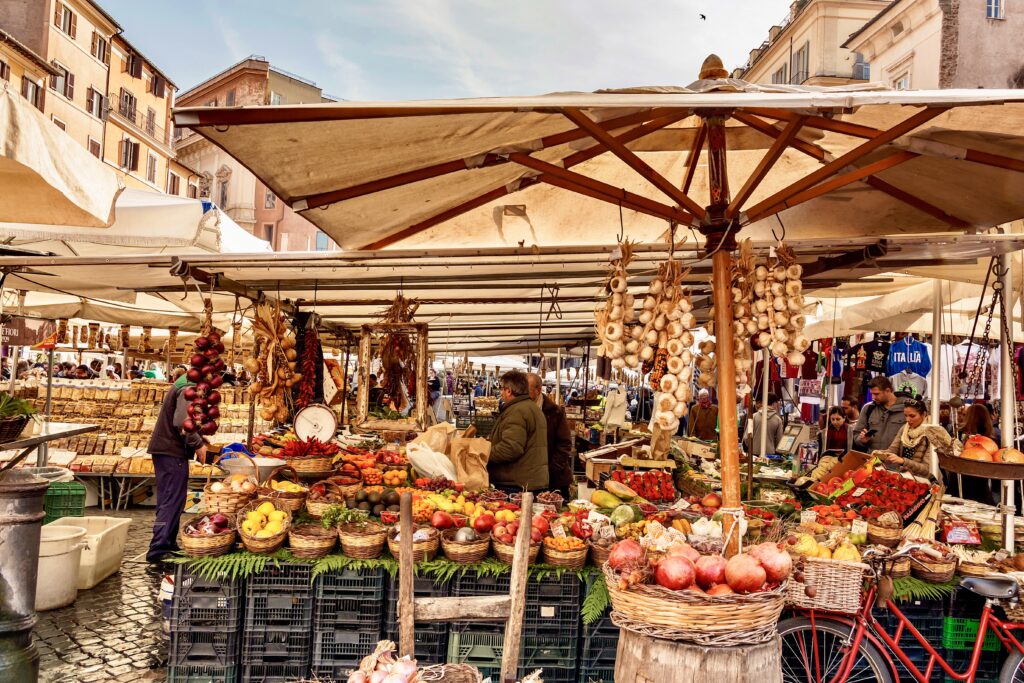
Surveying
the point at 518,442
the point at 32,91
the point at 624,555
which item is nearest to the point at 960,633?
the point at 624,555

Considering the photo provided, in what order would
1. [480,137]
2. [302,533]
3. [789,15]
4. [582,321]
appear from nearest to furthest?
[480,137] → [302,533] → [582,321] → [789,15]

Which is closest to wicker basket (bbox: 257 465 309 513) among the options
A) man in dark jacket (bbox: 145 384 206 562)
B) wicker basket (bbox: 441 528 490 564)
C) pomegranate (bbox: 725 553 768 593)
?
wicker basket (bbox: 441 528 490 564)

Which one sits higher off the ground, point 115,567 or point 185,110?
point 185,110

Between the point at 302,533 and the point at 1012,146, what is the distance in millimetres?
4448

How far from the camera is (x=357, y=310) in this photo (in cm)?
1039

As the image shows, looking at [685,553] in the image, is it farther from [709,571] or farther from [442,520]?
[442,520]

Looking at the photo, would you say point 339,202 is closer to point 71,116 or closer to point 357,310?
point 357,310

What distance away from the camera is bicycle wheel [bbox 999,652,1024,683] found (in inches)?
170

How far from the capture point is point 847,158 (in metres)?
3.36

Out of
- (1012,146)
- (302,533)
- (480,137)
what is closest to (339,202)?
(480,137)

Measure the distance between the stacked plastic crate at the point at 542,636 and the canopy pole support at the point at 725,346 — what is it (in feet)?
4.48

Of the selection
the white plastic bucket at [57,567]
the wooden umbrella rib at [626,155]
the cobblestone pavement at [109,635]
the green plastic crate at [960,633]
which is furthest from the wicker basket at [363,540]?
the green plastic crate at [960,633]

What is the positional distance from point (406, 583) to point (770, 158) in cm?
238

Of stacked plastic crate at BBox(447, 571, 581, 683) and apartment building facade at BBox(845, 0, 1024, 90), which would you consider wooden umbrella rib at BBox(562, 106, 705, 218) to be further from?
apartment building facade at BBox(845, 0, 1024, 90)
